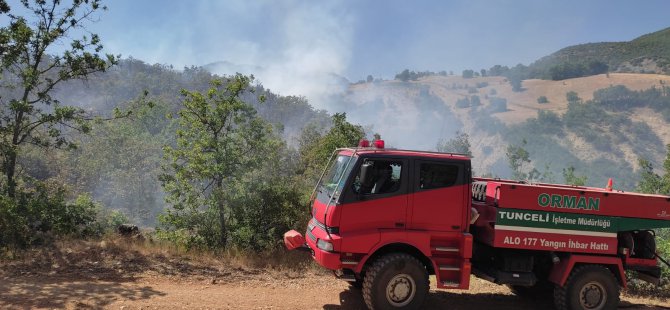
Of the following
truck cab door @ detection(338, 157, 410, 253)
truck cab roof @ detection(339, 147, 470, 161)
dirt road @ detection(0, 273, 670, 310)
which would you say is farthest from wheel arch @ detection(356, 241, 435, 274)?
truck cab roof @ detection(339, 147, 470, 161)

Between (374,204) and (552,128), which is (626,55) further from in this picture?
(374,204)

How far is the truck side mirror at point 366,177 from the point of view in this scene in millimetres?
6805

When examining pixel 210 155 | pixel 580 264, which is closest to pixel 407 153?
pixel 580 264

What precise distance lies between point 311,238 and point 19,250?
6.72 m

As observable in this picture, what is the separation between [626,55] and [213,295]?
191 metres

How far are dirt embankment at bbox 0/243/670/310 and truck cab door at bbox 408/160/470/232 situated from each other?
5.74ft

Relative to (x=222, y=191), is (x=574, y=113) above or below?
above

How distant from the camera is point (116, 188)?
4984 centimetres

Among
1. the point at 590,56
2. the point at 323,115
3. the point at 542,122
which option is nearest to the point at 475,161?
the point at 542,122

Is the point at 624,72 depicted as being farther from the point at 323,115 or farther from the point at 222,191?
the point at 222,191

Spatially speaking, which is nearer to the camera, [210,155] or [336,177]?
[336,177]

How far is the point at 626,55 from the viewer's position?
162125 millimetres

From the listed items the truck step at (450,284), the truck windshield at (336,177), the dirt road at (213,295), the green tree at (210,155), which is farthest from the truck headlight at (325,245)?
the green tree at (210,155)

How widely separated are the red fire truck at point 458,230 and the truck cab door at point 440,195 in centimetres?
2
